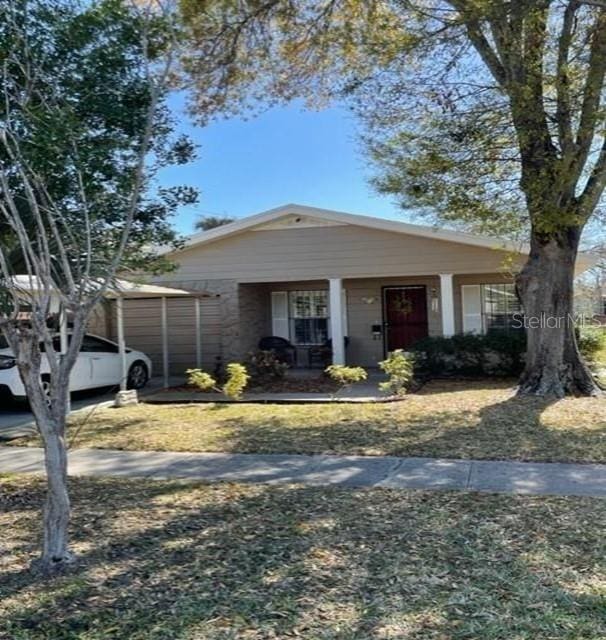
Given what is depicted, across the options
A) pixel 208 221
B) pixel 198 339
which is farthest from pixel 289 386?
pixel 208 221

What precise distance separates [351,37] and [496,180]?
140 inches

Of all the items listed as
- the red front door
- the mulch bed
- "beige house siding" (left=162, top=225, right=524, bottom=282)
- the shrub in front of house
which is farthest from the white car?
the red front door

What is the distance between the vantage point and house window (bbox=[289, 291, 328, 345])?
16.6 meters

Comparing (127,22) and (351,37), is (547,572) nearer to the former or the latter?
(127,22)

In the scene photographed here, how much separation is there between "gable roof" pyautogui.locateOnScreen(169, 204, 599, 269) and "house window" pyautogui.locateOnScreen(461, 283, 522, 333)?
198 centimetres

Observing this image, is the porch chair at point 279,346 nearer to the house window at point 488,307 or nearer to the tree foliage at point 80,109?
the house window at point 488,307

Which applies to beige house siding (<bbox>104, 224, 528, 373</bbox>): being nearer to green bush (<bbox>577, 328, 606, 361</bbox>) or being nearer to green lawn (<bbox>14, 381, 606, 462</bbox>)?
green bush (<bbox>577, 328, 606, 361</bbox>)

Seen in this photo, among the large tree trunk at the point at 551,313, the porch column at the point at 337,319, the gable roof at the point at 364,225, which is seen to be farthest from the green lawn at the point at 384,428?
the gable roof at the point at 364,225

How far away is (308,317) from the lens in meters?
16.7

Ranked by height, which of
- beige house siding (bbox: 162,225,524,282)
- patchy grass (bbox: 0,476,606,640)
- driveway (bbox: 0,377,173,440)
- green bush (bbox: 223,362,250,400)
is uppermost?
beige house siding (bbox: 162,225,524,282)

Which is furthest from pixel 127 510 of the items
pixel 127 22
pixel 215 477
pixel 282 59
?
pixel 282 59

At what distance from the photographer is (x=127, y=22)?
18.7ft

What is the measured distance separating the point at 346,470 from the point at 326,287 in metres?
10.3

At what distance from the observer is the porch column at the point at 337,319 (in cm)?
1434
